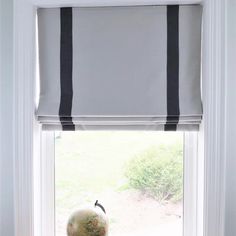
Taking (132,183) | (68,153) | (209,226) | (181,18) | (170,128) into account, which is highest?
(181,18)

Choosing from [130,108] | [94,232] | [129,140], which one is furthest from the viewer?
Result: [129,140]

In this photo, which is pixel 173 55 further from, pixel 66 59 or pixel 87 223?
Answer: pixel 87 223

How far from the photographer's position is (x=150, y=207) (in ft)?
6.60

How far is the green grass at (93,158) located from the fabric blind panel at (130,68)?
0.41ft

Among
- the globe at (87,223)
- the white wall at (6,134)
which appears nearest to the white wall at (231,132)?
the globe at (87,223)

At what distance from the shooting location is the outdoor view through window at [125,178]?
6.55 feet

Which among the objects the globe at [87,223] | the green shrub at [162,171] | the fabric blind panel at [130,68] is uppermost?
the fabric blind panel at [130,68]

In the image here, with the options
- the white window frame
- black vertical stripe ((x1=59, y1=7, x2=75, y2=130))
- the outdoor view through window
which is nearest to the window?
the outdoor view through window

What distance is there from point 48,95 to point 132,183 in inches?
23.8

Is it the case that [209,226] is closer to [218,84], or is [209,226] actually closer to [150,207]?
[150,207]

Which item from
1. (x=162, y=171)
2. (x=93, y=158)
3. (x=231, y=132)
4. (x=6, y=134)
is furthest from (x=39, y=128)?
(x=231, y=132)

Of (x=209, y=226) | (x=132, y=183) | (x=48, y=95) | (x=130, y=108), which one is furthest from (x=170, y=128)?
(x=48, y=95)

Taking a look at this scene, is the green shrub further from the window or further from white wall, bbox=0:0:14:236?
white wall, bbox=0:0:14:236

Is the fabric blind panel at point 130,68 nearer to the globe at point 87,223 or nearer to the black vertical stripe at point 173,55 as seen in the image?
the black vertical stripe at point 173,55
